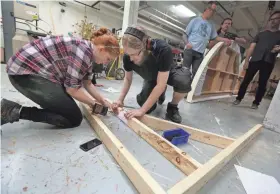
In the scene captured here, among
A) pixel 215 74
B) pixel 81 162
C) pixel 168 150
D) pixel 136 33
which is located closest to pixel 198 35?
pixel 215 74

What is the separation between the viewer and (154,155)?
92 centimetres

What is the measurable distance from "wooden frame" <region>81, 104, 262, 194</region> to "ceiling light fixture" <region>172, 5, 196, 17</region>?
5.35 metres

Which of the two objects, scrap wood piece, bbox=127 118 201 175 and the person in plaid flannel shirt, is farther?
the person in plaid flannel shirt

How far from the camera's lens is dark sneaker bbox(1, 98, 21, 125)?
0.89 metres

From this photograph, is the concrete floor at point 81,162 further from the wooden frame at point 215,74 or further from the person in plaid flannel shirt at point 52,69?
the wooden frame at point 215,74

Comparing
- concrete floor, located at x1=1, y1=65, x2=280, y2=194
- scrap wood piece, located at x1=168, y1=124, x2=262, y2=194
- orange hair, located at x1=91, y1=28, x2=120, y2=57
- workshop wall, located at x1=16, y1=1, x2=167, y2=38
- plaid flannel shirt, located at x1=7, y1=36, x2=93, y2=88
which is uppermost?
workshop wall, located at x1=16, y1=1, x2=167, y2=38

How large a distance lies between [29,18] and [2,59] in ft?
3.37

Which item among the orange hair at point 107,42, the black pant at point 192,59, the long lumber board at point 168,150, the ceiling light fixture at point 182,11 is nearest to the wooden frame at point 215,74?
the black pant at point 192,59

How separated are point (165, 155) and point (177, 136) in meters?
0.21

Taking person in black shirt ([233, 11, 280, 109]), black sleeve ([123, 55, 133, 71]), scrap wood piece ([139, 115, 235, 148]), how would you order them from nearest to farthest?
scrap wood piece ([139, 115, 235, 148]) < black sleeve ([123, 55, 133, 71]) < person in black shirt ([233, 11, 280, 109])

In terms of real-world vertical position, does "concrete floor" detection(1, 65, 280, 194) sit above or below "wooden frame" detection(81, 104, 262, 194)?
below

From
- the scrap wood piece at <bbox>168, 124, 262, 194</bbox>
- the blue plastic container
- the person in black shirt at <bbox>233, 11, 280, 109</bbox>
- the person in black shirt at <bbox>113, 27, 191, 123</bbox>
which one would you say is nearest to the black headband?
the person in black shirt at <bbox>113, 27, 191, 123</bbox>

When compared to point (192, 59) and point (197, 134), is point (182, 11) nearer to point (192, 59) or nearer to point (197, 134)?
point (192, 59)

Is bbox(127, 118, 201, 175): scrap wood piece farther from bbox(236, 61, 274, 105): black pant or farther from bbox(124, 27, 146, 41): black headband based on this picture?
bbox(236, 61, 274, 105): black pant
